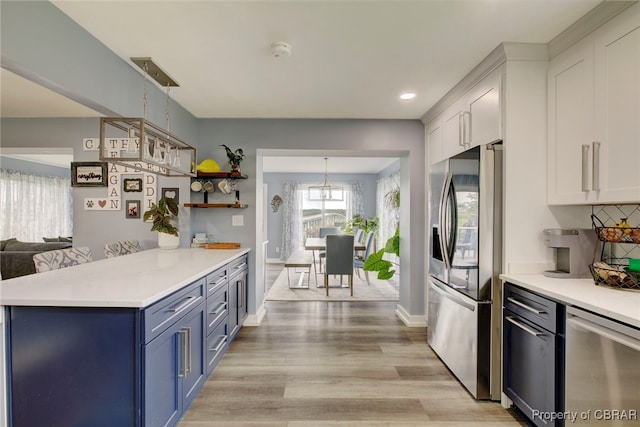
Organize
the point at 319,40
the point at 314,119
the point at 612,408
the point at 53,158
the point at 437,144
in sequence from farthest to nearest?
the point at 53,158 → the point at 314,119 → the point at 437,144 → the point at 319,40 → the point at 612,408

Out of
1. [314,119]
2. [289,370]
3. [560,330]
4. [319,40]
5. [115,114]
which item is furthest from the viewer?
[314,119]

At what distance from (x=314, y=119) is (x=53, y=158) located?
6311 mm

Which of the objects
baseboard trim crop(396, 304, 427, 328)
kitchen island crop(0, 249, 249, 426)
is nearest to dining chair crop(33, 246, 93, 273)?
kitchen island crop(0, 249, 249, 426)

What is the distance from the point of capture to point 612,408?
130 centimetres

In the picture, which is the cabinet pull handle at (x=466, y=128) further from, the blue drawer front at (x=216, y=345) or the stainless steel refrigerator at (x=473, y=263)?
the blue drawer front at (x=216, y=345)

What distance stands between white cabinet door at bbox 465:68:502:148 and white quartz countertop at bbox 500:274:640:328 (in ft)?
3.18

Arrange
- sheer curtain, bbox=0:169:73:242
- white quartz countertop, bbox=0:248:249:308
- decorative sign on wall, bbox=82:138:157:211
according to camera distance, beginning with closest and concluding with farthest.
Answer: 1. white quartz countertop, bbox=0:248:249:308
2. decorative sign on wall, bbox=82:138:157:211
3. sheer curtain, bbox=0:169:73:242

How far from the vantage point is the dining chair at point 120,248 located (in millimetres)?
3095

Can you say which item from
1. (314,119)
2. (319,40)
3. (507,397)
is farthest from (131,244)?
(507,397)

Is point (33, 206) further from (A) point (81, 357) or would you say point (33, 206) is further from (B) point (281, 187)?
(A) point (81, 357)

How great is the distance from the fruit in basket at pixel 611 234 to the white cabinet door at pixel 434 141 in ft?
4.99

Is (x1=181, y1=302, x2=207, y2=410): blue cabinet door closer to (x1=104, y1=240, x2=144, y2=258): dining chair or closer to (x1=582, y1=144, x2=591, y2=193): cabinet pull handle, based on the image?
(x1=104, y1=240, x2=144, y2=258): dining chair

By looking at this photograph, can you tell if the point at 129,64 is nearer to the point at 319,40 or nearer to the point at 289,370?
the point at 319,40

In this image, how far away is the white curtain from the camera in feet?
21.1
